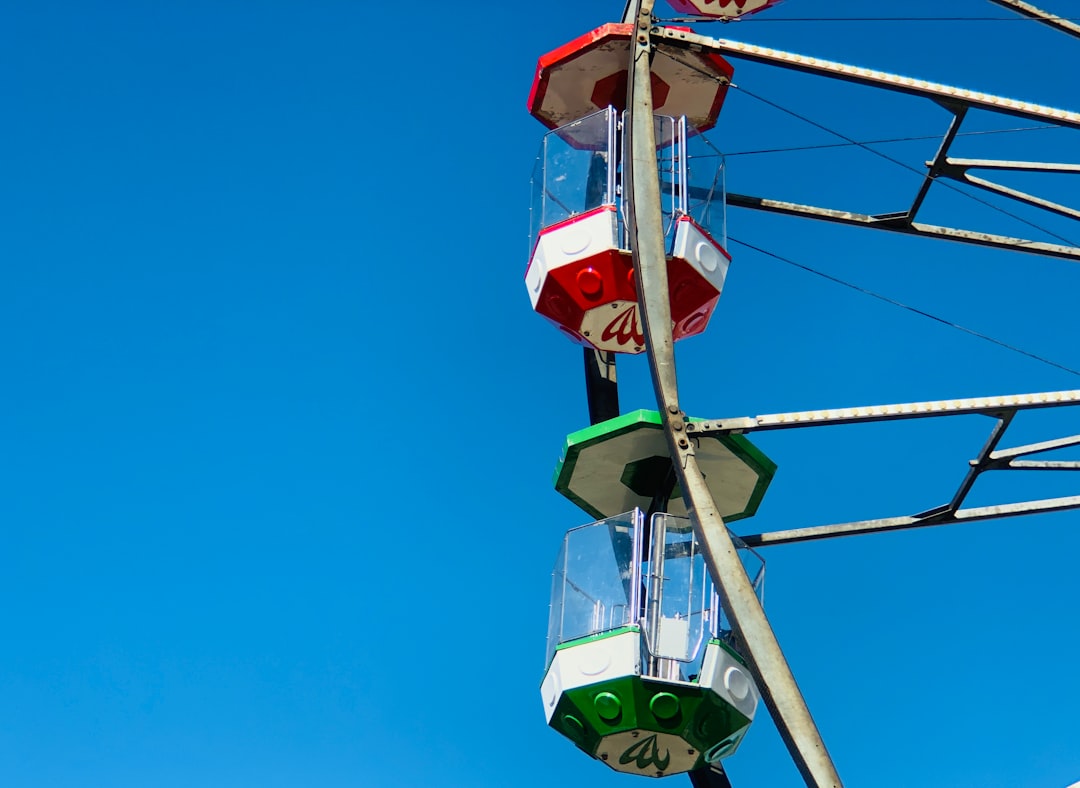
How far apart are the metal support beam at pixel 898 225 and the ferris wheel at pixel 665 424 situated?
1 cm

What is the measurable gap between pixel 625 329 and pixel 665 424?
333 centimetres

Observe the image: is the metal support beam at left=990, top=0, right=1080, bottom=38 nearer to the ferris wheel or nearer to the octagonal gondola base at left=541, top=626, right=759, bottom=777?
the ferris wheel

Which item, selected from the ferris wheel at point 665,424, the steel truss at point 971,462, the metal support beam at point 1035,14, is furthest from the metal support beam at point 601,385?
the metal support beam at point 1035,14

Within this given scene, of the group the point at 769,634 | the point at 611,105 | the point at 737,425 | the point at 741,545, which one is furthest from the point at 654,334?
the point at 611,105

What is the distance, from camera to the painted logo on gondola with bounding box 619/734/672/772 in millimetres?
12578

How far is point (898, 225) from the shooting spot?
16.1 metres

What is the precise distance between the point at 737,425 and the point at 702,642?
1578mm

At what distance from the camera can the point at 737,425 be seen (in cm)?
1197

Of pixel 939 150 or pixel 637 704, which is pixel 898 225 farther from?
pixel 637 704

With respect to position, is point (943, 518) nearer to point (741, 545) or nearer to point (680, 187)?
point (741, 545)

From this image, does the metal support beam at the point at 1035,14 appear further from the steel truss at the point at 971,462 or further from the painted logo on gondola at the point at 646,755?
the painted logo on gondola at the point at 646,755

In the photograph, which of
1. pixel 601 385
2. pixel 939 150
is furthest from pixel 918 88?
pixel 601 385

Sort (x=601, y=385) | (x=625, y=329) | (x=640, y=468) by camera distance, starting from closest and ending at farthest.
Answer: (x=640, y=468)
(x=625, y=329)
(x=601, y=385)

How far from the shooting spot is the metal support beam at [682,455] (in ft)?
34.1
